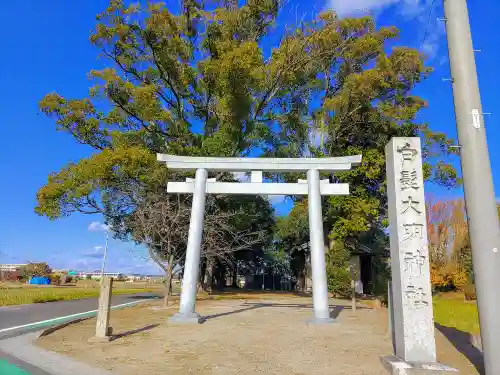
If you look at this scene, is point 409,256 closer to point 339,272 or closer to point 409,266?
point 409,266

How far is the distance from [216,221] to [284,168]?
6.99 meters

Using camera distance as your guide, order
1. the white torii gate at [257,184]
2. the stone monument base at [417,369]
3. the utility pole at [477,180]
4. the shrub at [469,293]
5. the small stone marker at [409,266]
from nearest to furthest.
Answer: the utility pole at [477,180] < the stone monument base at [417,369] < the small stone marker at [409,266] < the white torii gate at [257,184] < the shrub at [469,293]

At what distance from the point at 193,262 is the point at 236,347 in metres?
3.65

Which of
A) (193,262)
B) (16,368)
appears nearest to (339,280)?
(193,262)

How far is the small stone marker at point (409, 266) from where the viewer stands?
207 inches

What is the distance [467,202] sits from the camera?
16.5 ft

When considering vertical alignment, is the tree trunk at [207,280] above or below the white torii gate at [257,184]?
below

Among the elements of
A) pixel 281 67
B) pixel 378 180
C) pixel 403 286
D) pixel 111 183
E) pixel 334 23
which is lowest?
pixel 403 286

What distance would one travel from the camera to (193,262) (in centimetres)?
1014

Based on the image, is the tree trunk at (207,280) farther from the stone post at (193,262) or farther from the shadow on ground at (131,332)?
the shadow on ground at (131,332)

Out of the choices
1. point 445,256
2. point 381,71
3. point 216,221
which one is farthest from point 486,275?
point 445,256

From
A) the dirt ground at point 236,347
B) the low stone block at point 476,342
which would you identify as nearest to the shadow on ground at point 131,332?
the dirt ground at point 236,347

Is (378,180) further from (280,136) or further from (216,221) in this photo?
(216,221)

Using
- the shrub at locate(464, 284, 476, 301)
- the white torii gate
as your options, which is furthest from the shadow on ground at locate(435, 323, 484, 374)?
the shrub at locate(464, 284, 476, 301)
